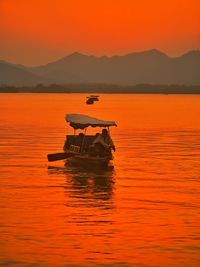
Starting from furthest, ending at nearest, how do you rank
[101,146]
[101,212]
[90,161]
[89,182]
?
[90,161]
[101,146]
[89,182]
[101,212]

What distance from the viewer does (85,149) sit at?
5022 cm

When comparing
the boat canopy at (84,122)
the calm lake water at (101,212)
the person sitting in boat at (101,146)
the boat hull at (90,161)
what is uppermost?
the boat canopy at (84,122)

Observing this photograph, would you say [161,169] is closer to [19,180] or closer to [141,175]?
[141,175]

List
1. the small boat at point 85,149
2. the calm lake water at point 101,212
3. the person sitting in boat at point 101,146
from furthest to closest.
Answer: the small boat at point 85,149
the person sitting in boat at point 101,146
the calm lake water at point 101,212

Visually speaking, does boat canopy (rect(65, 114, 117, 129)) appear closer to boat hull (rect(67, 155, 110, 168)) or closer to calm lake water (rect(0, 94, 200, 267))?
boat hull (rect(67, 155, 110, 168))

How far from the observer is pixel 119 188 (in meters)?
40.7

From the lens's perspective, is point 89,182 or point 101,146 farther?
point 101,146

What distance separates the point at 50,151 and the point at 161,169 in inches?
581

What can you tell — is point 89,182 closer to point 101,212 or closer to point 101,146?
point 101,146

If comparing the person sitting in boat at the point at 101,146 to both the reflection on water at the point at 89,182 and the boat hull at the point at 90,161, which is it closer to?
the boat hull at the point at 90,161

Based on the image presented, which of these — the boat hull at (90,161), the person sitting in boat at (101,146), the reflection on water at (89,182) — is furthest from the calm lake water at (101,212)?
the person sitting in boat at (101,146)

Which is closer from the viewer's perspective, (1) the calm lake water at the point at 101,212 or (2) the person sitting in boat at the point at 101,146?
(1) the calm lake water at the point at 101,212

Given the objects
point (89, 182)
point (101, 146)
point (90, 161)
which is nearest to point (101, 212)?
point (89, 182)

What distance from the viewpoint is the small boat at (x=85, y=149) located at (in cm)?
4616
